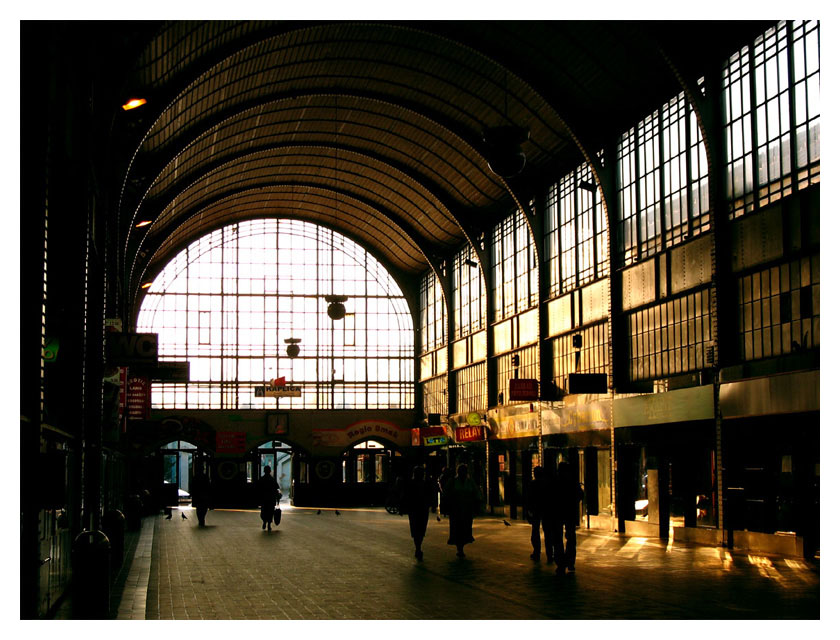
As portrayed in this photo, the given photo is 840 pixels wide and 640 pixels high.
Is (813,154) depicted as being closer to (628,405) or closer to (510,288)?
(628,405)

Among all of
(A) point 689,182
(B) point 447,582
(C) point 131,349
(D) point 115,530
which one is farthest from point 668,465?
(D) point 115,530

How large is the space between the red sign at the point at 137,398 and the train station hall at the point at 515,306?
216mm

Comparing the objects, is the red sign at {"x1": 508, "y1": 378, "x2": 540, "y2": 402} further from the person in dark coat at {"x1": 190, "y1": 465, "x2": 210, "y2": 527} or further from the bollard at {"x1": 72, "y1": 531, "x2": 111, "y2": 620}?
the bollard at {"x1": 72, "y1": 531, "x2": 111, "y2": 620}

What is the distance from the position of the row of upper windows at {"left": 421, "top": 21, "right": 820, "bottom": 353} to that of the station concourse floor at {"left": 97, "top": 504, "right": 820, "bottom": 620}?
337 inches

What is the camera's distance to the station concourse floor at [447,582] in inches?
508

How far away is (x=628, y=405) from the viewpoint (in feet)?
101

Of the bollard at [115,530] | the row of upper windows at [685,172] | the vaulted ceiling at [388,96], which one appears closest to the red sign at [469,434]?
the row of upper windows at [685,172]

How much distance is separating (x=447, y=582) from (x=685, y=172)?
1617cm

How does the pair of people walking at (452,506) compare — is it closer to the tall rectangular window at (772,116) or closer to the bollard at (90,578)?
the tall rectangular window at (772,116)

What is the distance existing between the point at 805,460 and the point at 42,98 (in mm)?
17035

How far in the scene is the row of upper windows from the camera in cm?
2284

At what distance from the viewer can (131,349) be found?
25.7 m

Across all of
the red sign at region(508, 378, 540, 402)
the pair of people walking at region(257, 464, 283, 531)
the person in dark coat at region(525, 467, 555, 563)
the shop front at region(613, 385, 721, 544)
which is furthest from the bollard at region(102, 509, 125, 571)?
the red sign at region(508, 378, 540, 402)

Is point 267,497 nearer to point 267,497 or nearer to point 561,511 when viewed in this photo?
point 267,497
